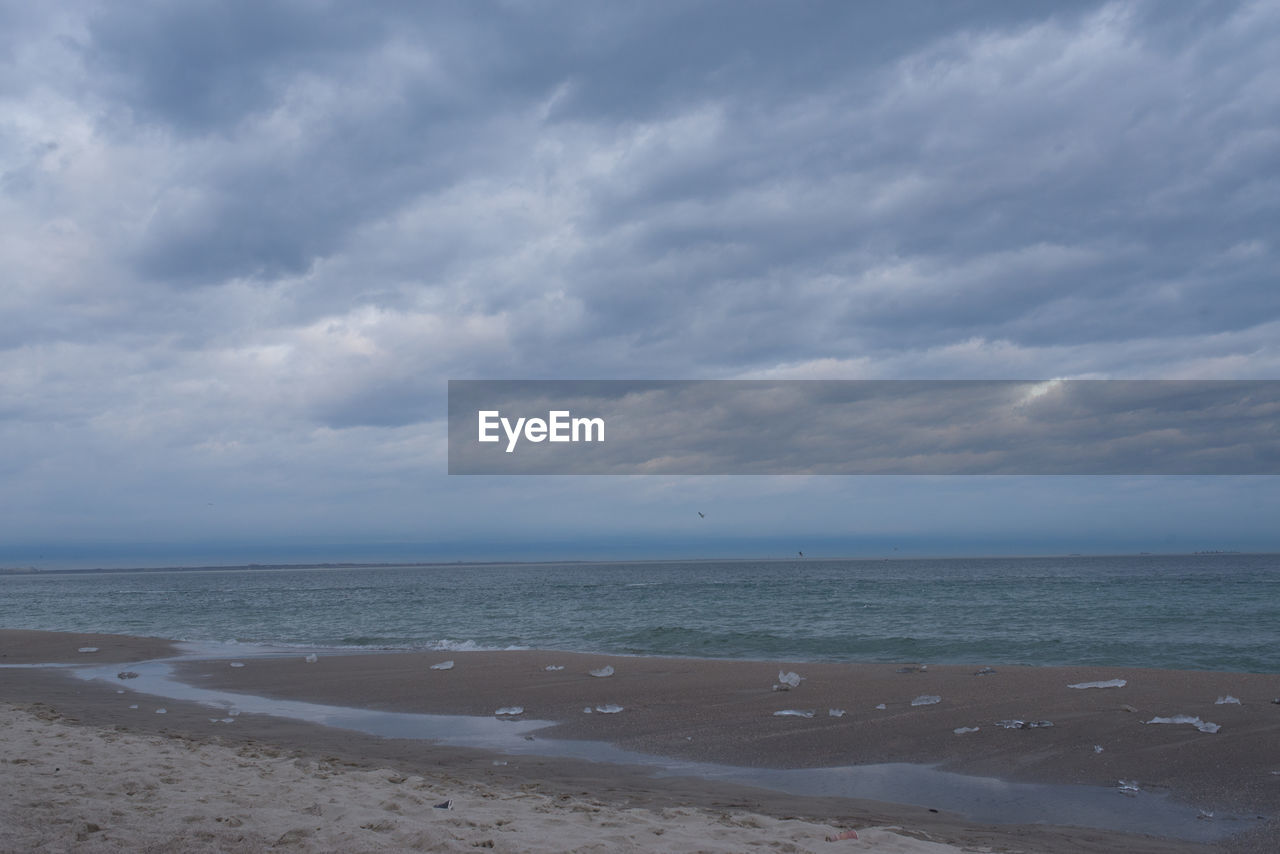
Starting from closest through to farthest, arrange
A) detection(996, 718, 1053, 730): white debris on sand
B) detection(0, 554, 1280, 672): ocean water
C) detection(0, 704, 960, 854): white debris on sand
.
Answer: detection(0, 704, 960, 854): white debris on sand < detection(996, 718, 1053, 730): white debris on sand < detection(0, 554, 1280, 672): ocean water

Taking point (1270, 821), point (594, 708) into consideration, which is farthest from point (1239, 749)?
point (594, 708)

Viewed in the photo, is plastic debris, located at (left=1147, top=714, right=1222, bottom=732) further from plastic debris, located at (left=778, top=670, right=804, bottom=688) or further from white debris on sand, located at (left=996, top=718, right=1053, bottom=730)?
plastic debris, located at (left=778, top=670, right=804, bottom=688)

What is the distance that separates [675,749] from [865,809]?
11.4 ft

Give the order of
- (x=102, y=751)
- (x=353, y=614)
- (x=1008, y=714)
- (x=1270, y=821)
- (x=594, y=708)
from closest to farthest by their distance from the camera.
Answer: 1. (x=1270, y=821)
2. (x=102, y=751)
3. (x=1008, y=714)
4. (x=594, y=708)
5. (x=353, y=614)

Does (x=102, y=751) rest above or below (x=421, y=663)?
above

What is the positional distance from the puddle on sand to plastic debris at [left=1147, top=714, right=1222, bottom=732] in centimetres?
280

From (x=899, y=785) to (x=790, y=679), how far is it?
6294 millimetres

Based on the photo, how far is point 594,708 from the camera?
44.3 ft

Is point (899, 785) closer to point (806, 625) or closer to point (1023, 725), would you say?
point (1023, 725)

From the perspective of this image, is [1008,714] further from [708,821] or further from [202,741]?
[202,741]

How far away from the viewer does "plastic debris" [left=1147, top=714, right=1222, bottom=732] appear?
398 inches

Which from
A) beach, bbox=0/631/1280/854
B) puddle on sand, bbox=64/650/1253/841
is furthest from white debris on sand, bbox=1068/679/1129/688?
puddle on sand, bbox=64/650/1253/841

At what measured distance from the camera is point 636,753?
34.0 feet

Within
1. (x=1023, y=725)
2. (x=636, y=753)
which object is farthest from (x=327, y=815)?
(x=1023, y=725)
